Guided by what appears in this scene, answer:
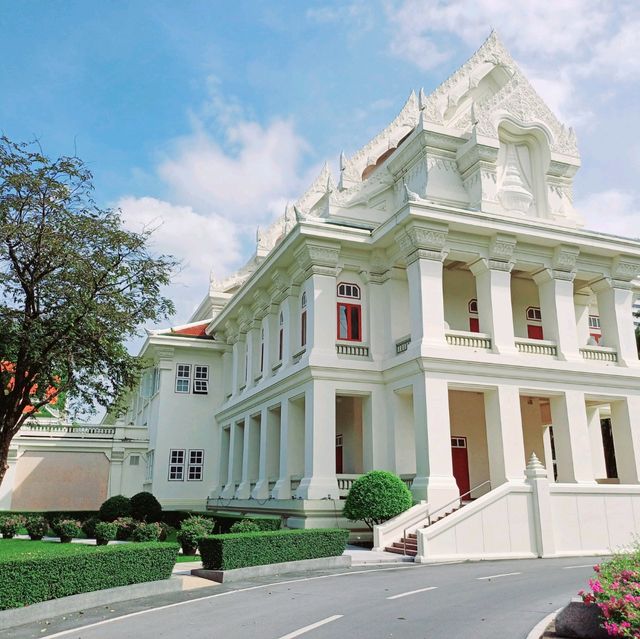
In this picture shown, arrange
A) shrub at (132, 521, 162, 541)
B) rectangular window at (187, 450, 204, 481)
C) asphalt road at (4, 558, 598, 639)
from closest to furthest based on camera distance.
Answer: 1. asphalt road at (4, 558, 598, 639)
2. shrub at (132, 521, 162, 541)
3. rectangular window at (187, 450, 204, 481)

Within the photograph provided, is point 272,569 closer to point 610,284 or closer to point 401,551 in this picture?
point 401,551

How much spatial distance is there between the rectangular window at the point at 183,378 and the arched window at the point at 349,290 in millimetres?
13079

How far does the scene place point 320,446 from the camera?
21.4 meters

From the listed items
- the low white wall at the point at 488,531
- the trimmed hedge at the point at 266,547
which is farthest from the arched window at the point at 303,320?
the trimmed hedge at the point at 266,547

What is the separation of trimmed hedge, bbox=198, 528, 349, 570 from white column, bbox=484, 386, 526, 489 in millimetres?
7222

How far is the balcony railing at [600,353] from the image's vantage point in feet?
76.2

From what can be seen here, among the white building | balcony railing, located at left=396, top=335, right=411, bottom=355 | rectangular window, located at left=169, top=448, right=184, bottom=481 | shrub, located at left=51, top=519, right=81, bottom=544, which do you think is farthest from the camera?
rectangular window, located at left=169, top=448, right=184, bottom=481

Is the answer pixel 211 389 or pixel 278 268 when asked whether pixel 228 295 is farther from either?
pixel 278 268

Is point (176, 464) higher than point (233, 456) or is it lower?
lower

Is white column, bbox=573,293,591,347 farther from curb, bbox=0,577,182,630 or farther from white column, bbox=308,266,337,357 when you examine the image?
curb, bbox=0,577,182,630

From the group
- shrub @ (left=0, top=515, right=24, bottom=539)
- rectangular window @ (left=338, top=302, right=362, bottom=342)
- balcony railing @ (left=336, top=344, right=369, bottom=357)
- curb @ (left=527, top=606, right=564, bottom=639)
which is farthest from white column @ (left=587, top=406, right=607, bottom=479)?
shrub @ (left=0, top=515, right=24, bottom=539)

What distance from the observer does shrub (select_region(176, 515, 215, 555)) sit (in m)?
16.5

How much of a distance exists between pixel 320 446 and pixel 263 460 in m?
5.32

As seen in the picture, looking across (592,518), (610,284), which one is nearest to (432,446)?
(592,518)
